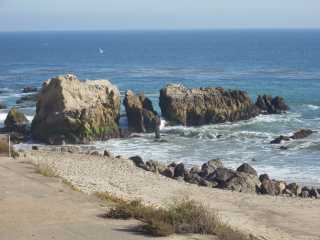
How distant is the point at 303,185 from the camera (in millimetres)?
30609

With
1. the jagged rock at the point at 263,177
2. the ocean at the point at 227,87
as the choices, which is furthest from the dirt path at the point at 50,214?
the ocean at the point at 227,87

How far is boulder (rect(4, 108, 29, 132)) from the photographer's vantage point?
4528 centimetres

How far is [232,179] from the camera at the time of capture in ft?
96.9

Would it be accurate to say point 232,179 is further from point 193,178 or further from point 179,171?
point 179,171

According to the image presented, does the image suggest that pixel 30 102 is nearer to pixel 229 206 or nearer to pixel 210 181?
pixel 210 181

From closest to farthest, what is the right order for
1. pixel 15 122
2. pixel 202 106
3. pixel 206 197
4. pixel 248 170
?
pixel 206 197
pixel 248 170
pixel 15 122
pixel 202 106

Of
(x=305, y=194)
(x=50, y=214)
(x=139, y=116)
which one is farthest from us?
(x=139, y=116)

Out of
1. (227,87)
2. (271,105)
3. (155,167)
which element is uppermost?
(227,87)

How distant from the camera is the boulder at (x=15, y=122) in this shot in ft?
149

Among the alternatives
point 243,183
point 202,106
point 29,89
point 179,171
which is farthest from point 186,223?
point 29,89

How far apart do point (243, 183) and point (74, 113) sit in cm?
1699

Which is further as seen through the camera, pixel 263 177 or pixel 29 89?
pixel 29 89

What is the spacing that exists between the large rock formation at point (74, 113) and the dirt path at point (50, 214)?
18995mm

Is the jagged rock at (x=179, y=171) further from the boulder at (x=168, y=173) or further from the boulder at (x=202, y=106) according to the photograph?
the boulder at (x=202, y=106)
